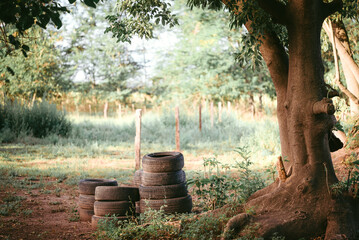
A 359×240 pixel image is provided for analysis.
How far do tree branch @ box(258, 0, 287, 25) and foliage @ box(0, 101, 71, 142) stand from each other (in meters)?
14.7

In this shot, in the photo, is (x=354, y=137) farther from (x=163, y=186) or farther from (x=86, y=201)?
(x=86, y=201)

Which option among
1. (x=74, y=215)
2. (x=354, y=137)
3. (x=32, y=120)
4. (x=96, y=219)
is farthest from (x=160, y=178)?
(x=32, y=120)

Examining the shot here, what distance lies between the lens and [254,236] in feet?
15.4

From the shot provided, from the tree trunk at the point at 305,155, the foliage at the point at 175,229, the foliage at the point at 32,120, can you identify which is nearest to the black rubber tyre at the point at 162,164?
the foliage at the point at 175,229

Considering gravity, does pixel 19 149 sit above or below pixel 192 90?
below

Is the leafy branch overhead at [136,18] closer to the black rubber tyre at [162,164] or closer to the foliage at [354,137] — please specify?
the black rubber tyre at [162,164]

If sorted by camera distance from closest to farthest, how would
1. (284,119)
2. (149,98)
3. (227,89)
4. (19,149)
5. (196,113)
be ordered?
(284,119), (19,149), (196,113), (227,89), (149,98)

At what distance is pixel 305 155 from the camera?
5.18 m

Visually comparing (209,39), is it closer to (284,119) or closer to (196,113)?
(196,113)

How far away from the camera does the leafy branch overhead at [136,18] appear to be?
23.3ft

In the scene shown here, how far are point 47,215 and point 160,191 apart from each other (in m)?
2.47

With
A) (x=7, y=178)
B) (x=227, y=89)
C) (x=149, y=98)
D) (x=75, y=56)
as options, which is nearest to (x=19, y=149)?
(x=7, y=178)

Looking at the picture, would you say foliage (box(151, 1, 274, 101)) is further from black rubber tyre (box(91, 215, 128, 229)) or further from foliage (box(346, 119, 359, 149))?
black rubber tyre (box(91, 215, 128, 229))

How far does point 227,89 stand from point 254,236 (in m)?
23.3
